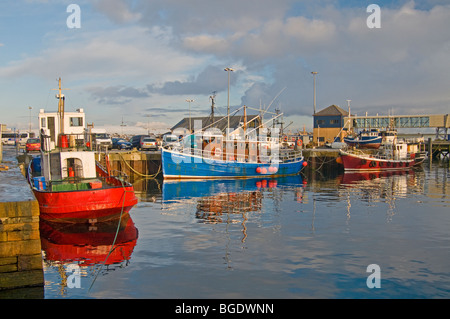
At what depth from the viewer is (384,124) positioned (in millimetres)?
88188

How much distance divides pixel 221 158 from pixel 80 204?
22.6 m

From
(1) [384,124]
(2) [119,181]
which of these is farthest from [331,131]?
(2) [119,181]

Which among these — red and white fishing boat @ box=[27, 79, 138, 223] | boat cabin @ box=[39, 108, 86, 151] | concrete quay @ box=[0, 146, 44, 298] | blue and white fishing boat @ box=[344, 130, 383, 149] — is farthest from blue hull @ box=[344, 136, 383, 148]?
concrete quay @ box=[0, 146, 44, 298]

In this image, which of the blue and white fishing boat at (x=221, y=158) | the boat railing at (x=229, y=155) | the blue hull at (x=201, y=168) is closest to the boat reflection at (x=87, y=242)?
the blue hull at (x=201, y=168)

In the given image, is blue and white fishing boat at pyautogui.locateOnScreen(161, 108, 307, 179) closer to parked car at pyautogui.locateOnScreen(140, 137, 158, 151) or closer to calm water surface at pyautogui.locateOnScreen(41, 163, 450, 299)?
calm water surface at pyautogui.locateOnScreen(41, 163, 450, 299)

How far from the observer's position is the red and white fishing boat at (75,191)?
15.6 m

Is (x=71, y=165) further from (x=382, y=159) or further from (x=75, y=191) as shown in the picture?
(x=382, y=159)

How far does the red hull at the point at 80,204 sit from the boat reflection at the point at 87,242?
0.59m
